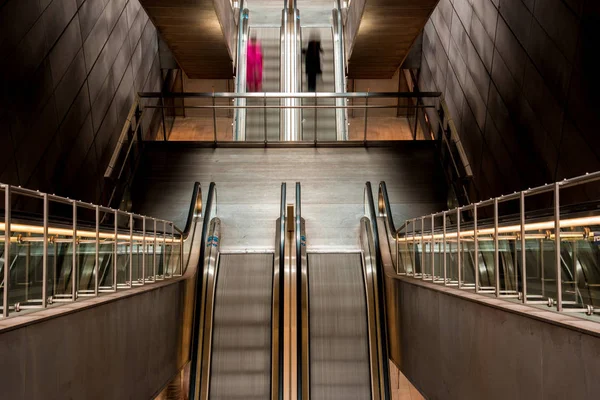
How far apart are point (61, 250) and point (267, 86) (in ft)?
50.0

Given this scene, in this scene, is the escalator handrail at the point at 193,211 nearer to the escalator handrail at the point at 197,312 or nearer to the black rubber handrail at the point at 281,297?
the escalator handrail at the point at 197,312

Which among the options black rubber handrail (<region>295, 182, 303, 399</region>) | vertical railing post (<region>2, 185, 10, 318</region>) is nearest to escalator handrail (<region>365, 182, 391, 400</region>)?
black rubber handrail (<region>295, 182, 303, 399</region>)

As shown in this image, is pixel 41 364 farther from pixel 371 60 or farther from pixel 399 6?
pixel 371 60

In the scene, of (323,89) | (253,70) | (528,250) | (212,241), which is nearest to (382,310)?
(212,241)

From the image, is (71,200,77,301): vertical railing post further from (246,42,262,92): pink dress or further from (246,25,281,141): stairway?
(246,42,262,92): pink dress

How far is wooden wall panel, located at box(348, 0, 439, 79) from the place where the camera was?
11.8 meters

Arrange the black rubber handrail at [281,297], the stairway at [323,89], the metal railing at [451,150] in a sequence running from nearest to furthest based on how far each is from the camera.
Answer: the black rubber handrail at [281,297] → the metal railing at [451,150] → the stairway at [323,89]

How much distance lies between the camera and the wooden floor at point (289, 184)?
12.8 metres

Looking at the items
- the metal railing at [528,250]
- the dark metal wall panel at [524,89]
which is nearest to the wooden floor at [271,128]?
the dark metal wall panel at [524,89]

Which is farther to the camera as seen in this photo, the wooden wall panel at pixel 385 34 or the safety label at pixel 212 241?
the wooden wall panel at pixel 385 34

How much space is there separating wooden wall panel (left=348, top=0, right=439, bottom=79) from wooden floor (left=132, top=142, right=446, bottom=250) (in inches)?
83.8

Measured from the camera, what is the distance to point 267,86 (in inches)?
763

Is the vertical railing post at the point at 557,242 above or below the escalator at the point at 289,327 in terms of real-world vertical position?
above

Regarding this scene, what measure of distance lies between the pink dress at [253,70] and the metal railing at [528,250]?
13.2 metres
